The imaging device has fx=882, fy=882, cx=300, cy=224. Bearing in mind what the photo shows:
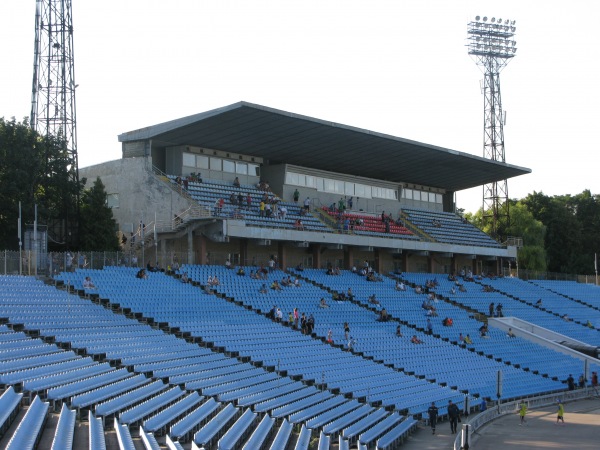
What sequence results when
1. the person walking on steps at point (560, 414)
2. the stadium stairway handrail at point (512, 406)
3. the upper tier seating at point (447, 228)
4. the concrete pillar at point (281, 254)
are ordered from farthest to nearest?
the upper tier seating at point (447, 228), the concrete pillar at point (281, 254), the person walking on steps at point (560, 414), the stadium stairway handrail at point (512, 406)

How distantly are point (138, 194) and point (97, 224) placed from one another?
2.85 metres

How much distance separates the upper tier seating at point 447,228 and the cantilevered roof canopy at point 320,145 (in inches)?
88.9

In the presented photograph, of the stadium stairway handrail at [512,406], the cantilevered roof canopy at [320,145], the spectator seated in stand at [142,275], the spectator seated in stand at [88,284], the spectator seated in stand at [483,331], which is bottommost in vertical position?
the stadium stairway handrail at [512,406]

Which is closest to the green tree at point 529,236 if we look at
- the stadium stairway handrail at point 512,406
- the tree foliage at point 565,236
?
the tree foliage at point 565,236

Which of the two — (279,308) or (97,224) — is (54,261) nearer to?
(97,224)

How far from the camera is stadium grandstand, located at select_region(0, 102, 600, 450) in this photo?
65.9 feet

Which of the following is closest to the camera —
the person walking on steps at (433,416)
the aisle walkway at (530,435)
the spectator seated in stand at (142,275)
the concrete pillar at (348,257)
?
the aisle walkway at (530,435)

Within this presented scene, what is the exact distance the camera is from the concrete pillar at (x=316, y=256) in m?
45.8

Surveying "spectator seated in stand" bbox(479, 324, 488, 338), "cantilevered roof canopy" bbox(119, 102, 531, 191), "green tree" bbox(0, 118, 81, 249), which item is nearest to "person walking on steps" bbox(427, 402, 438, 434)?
"spectator seated in stand" bbox(479, 324, 488, 338)

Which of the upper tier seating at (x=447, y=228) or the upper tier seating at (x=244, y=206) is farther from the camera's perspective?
the upper tier seating at (x=447, y=228)

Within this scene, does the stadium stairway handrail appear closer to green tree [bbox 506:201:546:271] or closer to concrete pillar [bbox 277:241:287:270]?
concrete pillar [bbox 277:241:287:270]

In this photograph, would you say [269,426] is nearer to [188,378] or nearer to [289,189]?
[188,378]

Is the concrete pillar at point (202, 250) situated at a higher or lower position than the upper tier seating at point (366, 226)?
lower

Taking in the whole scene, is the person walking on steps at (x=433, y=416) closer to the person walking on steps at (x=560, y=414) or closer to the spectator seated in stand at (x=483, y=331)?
the person walking on steps at (x=560, y=414)
